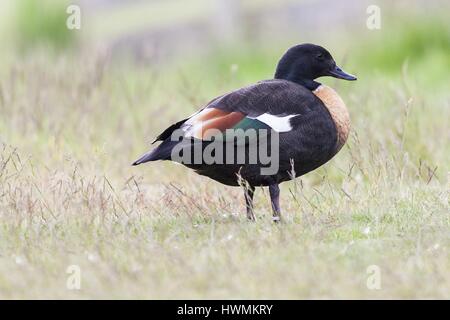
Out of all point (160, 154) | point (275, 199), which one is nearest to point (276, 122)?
point (275, 199)

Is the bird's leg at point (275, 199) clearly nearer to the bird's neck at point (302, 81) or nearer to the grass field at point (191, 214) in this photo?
the grass field at point (191, 214)

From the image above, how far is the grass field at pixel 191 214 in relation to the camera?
507 cm

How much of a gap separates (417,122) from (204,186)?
2110mm

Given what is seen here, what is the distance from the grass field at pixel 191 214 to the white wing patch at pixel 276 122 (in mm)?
464

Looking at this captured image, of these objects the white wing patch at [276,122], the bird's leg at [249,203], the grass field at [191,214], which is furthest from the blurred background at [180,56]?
the white wing patch at [276,122]

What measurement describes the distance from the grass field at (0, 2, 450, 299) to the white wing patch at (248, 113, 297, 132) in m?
0.46

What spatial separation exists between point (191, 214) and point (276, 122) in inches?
30.2

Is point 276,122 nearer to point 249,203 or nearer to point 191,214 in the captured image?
point 249,203

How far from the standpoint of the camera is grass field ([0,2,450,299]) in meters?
5.07

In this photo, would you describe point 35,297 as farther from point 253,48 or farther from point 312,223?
point 253,48

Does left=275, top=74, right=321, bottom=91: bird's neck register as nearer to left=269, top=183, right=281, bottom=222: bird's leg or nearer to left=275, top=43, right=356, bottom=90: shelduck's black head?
left=275, top=43, right=356, bottom=90: shelduck's black head

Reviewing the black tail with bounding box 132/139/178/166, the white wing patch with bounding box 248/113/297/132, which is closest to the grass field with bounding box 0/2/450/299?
the black tail with bounding box 132/139/178/166

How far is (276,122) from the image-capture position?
6.16 metres

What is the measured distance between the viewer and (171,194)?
22.3 ft
